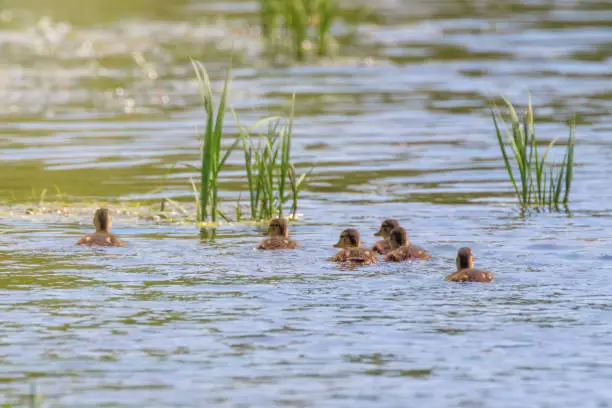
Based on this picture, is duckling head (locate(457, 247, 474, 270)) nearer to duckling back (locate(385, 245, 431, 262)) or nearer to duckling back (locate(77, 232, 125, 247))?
duckling back (locate(385, 245, 431, 262))

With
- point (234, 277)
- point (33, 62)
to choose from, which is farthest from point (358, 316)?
point (33, 62)

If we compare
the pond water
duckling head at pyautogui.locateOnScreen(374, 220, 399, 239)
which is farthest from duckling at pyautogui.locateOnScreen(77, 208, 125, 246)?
duckling head at pyautogui.locateOnScreen(374, 220, 399, 239)

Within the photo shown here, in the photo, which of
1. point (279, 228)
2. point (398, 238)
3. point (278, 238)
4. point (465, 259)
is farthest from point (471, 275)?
point (279, 228)

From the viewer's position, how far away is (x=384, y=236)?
14211 millimetres

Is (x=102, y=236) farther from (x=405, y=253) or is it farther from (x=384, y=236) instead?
(x=405, y=253)

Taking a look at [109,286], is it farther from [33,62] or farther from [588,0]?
[588,0]

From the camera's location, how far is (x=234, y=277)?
1227 cm

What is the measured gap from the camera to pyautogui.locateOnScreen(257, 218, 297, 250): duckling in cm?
1319

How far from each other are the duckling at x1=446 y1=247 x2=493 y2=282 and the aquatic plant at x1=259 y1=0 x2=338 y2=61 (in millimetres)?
18359

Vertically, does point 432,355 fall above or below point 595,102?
below

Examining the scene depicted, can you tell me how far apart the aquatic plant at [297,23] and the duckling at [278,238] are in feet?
54.4

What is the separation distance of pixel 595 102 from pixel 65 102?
947 centimetres

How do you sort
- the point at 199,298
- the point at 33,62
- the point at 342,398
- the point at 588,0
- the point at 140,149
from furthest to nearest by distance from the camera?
1. the point at 588,0
2. the point at 33,62
3. the point at 140,149
4. the point at 199,298
5. the point at 342,398

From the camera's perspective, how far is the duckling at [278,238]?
13.2m
